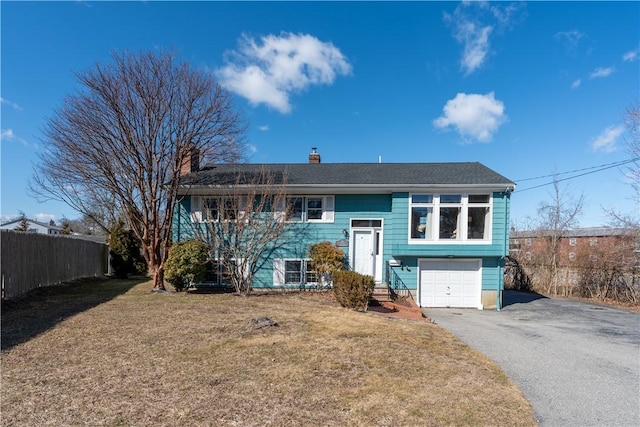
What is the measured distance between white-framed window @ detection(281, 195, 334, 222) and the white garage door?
12.8 ft

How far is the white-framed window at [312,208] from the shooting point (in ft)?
41.4

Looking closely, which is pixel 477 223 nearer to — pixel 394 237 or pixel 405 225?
pixel 405 225

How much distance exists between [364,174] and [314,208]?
2.50 metres

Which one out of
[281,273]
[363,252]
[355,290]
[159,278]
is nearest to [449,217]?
[363,252]

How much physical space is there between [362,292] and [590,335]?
5757 mm

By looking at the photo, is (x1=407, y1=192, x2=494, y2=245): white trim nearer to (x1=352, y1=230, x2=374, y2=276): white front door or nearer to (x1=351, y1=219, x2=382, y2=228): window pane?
(x1=351, y1=219, x2=382, y2=228): window pane

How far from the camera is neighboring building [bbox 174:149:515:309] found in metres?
11.8

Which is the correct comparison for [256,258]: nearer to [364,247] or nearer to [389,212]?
[364,247]

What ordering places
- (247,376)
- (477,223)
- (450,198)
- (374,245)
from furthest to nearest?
(374,245) < (450,198) < (477,223) < (247,376)

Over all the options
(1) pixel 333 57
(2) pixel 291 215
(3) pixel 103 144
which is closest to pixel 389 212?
(2) pixel 291 215

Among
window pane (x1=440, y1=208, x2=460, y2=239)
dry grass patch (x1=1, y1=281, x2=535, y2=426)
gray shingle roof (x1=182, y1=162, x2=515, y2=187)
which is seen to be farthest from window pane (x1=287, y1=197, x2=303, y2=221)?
dry grass patch (x1=1, y1=281, x2=535, y2=426)

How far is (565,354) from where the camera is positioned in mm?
6543

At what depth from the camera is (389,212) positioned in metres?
12.6

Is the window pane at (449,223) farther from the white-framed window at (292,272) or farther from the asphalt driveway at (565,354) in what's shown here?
the white-framed window at (292,272)
